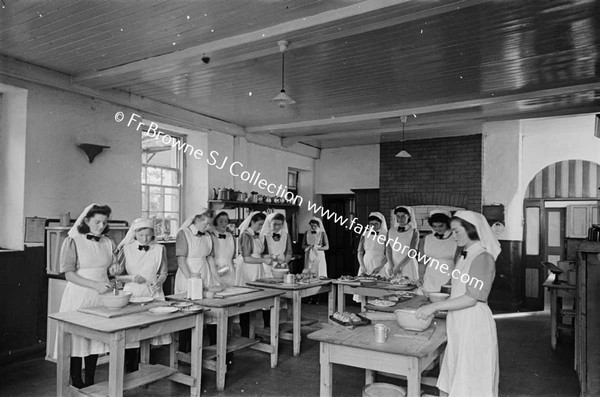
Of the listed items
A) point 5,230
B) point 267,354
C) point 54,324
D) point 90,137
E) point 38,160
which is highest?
point 90,137

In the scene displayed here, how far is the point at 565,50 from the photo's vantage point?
15.4 feet

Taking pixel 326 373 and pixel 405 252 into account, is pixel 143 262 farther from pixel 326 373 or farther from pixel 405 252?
pixel 405 252

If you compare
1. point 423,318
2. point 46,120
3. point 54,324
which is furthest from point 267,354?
point 46,120

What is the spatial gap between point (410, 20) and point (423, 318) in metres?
2.34

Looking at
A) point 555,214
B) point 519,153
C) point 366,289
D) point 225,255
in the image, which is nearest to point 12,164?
point 225,255

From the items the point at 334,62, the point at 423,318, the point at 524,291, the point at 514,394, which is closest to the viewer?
the point at 423,318

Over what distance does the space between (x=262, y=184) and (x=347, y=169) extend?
2.36 m

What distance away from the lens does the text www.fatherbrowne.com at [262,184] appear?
6.67m

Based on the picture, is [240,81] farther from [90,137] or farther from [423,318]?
[423,318]

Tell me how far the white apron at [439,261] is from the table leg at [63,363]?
12.9 feet

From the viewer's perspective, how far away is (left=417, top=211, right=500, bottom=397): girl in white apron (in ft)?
10.4

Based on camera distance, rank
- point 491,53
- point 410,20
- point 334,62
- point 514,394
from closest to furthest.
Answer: point 410,20
point 514,394
point 491,53
point 334,62

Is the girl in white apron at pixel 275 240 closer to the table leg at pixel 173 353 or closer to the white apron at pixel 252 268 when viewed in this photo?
the white apron at pixel 252 268

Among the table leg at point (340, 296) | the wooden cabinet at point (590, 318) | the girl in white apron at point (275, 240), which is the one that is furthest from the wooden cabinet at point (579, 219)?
the girl in white apron at point (275, 240)
